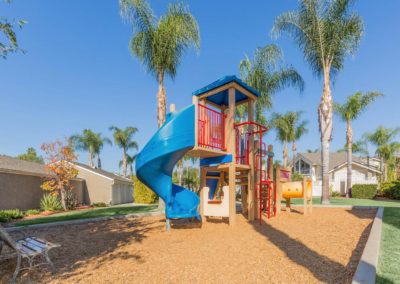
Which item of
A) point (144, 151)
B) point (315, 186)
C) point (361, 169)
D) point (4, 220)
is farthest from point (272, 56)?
point (361, 169)

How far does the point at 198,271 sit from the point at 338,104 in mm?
30903

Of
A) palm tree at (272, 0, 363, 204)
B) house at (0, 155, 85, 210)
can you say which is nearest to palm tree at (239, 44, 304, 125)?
palm tree at (272, 0, 363, 204)

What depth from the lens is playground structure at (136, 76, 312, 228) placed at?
7.61 meters

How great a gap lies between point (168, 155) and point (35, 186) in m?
16.9

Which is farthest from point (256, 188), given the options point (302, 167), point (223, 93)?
point (302, 167)

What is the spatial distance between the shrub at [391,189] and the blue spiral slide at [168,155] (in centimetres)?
2423

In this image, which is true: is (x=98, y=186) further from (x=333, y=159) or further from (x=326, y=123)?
(x=333, y=159)

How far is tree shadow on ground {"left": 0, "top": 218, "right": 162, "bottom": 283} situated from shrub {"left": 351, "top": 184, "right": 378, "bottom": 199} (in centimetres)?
2584

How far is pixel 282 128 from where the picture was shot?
118ft

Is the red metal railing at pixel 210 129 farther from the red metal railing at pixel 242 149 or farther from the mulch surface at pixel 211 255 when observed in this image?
the mulch surface at pixel 211 255

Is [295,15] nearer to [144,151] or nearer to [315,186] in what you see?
[144,151]

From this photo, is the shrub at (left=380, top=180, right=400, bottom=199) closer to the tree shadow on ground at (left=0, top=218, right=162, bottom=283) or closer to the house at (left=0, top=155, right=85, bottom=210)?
the tree shadow on ground at (left=0, top=218, right=162, bottom=283)

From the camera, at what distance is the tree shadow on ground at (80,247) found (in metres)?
4.41

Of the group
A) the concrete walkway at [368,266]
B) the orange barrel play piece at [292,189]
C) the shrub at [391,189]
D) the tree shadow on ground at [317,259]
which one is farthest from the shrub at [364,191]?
the concrete walkway at [368,266]
